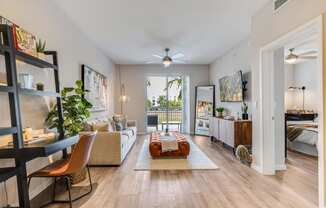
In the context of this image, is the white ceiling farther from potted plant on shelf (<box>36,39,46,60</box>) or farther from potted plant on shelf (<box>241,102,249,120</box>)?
potted plant on shelf (<box>241,102,249,120</box>)

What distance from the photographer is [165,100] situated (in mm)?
9617

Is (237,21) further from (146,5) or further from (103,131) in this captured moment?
(103,131)

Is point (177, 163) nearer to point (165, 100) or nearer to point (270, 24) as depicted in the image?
point (270, 24)

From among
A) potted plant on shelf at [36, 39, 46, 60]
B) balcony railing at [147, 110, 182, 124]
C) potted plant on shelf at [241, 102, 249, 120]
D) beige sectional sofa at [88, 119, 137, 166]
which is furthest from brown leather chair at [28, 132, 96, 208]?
balcony railing at [147, 110, 182, 124]

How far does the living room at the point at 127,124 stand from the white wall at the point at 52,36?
0.02 meters

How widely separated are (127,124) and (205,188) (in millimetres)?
4633

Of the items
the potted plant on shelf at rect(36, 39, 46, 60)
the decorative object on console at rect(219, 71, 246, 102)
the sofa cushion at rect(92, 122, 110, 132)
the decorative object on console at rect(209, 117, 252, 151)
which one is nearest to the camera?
the potted plant on shelf at rect(36, 39, 46, 60)

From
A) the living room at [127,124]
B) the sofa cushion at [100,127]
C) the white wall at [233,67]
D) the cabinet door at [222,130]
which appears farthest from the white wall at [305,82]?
the sofa cushion at [100,127]

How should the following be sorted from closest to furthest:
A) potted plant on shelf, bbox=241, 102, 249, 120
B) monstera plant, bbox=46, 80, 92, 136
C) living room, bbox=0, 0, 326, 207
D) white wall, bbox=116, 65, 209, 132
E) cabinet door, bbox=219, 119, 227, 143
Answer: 1. living room, bbox=0, 0, 326, 207
2. monstera plant, bbox=46, 80, 92, 136
3. potted plant on shelf, bbox=241, 102, 249, 120
4. cabinet door, bbox=219, 119, 227, 143
5. white wall, bbox=116, 65, 209, 132

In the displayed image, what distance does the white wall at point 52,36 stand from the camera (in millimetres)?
2768

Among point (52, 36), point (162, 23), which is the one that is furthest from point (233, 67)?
point (52, 36)

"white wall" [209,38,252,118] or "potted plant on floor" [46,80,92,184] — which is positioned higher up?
"white wall" [209,38,252,118]

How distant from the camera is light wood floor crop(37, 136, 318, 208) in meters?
2.84

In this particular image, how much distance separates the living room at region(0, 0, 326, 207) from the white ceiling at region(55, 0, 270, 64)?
1.0 inches
